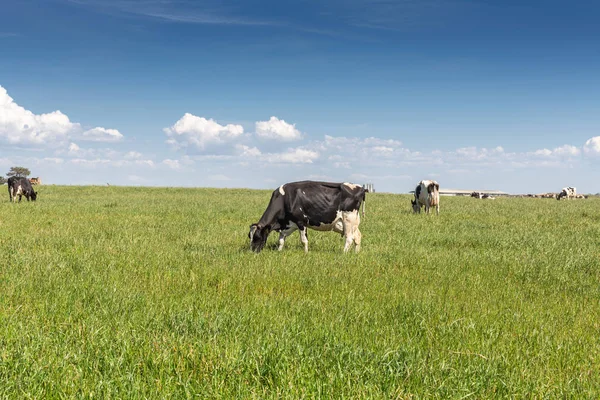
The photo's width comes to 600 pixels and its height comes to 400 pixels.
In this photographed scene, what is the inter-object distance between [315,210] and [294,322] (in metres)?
6.74

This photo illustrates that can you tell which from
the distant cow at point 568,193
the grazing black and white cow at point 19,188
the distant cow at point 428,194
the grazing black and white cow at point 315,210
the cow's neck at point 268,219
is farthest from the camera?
the distant cow at point 568,193

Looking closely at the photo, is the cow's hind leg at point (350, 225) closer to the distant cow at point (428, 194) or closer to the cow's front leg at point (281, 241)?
the cow's front leg at point (281, 241)

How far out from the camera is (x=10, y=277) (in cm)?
761

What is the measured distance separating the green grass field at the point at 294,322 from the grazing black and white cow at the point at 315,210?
0.92m

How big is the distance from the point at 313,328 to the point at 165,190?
46.5 meters

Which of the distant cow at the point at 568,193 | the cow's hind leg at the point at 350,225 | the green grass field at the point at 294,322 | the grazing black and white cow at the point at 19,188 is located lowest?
the green grass field at the point at 294,322

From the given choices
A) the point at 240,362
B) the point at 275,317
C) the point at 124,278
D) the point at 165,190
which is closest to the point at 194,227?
the point at 124,278

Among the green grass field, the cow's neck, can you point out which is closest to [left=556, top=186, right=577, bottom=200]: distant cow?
the green grass field

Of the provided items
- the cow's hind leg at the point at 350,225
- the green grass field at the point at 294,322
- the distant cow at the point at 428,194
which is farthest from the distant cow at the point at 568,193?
the cow's hind leg at the point at 350,225

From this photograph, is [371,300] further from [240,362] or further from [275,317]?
[240,362]

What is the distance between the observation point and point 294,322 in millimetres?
5379

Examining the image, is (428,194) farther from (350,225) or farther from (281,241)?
(281,241)

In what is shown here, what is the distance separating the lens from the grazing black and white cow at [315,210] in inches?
470

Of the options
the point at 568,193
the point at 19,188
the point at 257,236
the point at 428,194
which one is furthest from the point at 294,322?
the point at 568,193
